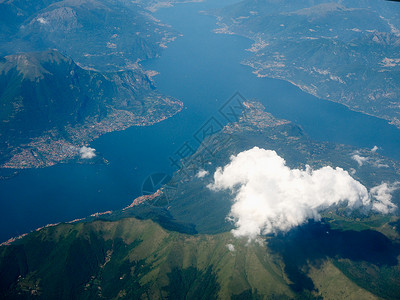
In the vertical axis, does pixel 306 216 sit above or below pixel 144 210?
above

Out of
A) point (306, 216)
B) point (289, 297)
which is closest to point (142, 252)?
point (289, 297)

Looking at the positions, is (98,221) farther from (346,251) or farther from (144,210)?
(346,251)

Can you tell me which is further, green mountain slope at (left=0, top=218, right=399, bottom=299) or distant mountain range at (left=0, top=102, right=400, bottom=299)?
distant mountain range at (left=0, top=102, right=400, bottom=299)

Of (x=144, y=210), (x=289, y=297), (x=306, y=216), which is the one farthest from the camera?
(x=144, y=210)

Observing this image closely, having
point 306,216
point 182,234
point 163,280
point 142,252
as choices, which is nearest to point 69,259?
point 142,252

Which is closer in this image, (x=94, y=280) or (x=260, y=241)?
(x=94, y=280)

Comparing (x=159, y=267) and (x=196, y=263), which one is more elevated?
(x=159, y=267)

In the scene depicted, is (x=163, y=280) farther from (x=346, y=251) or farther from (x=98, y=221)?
(x=346, y=251)

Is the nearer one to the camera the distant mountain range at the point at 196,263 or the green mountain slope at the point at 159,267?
the green mountain slope at the point at 159,267

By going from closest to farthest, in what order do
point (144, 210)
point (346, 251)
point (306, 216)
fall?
point (346, 251), point (306, 216), point (144, 210)

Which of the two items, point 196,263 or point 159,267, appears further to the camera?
point 196,263
